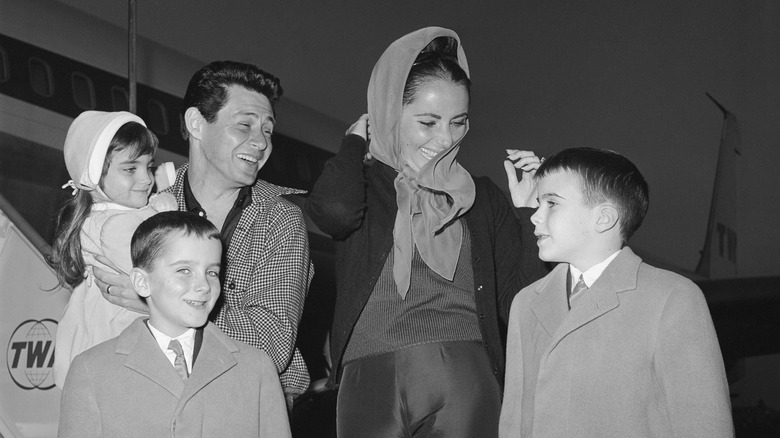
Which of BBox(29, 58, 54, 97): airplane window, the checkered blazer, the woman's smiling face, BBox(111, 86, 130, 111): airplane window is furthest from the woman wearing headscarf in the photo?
BBox(111, 86, 130, 111): airplane window

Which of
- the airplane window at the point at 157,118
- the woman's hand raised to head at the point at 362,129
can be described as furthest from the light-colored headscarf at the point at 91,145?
the airplane window at the point at 157,118

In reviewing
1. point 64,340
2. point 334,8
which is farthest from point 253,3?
point 64,340

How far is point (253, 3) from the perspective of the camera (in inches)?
236

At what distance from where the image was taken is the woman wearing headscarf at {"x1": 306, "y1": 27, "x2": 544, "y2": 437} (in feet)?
5.41

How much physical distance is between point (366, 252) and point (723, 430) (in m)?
0.84

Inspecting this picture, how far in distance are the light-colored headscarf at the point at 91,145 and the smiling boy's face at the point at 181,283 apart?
42 cm

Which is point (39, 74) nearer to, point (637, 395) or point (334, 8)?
point (334, 8)

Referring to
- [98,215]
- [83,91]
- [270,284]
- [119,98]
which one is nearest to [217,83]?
[98,215]

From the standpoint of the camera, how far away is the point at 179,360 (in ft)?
5.36

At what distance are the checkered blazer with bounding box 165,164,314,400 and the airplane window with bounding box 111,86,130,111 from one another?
369 centimetres

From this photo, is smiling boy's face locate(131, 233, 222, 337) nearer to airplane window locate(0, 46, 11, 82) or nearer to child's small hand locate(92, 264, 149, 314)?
child's small hand locate(92, 264, 149, 314)

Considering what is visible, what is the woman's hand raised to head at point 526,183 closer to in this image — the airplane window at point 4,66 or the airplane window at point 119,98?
the airplane window at point 4,66

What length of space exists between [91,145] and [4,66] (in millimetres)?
2984

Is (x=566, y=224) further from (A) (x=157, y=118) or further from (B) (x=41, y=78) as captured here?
(A) (x=157, y=118)
